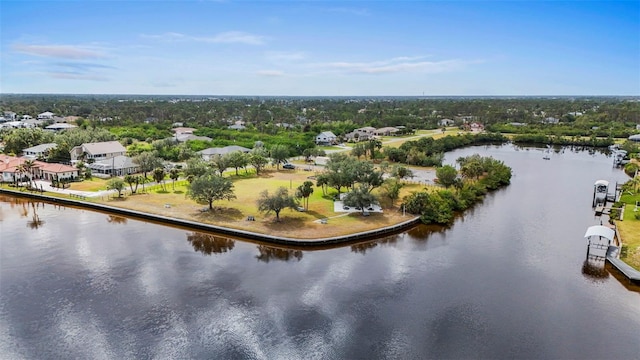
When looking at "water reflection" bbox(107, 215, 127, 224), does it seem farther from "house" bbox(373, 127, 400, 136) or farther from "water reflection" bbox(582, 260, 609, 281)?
"house" bbox(373, 127, 400, 136)

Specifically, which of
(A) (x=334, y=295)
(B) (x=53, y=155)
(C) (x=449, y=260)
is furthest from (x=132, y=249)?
(B) (x=53, y=155)

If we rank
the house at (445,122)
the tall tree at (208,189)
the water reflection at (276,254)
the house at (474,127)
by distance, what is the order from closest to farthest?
1. the water reflection at (276,254)
2. the tall tree at (208,189)
3. the house at (474,127)
4. the house at (445,122)

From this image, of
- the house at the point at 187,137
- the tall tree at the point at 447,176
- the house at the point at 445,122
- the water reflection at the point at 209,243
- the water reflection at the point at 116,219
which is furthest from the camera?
the house at the point at 445,122

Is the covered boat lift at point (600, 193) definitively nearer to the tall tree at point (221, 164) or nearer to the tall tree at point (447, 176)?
the tall tree at point (447, 176)

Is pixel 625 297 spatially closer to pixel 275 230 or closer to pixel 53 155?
pixel 275 230

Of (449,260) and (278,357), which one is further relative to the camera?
(449,260)

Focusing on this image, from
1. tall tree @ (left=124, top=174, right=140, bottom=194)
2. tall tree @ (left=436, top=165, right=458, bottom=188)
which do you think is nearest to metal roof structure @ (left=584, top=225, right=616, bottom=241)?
tall tree @ (left=436, top=165, right=458, bottom=188)

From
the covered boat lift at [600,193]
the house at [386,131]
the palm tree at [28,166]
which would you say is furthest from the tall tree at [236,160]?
the house at [386,131]
